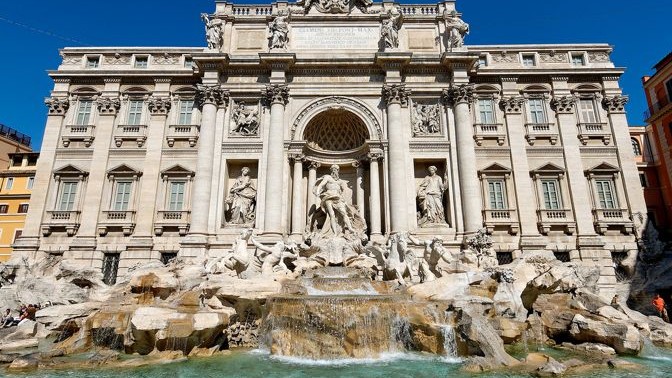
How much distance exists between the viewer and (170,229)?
2005cm

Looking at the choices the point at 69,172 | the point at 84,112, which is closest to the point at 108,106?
the point at 84,112

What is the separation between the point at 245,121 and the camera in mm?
21219

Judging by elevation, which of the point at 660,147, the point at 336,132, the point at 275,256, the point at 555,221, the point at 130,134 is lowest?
the point at 275,256

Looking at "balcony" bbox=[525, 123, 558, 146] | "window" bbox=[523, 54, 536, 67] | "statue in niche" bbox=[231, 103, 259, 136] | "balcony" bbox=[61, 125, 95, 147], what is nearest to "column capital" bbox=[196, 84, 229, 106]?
"statue in niche" bbox=[231, 103, 259, 136]

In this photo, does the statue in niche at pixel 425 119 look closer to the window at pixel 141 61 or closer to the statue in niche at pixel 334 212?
the statue in niche at pixel 334 212

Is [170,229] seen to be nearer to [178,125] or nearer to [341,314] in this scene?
[178,125]

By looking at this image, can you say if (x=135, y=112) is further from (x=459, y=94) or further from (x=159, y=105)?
(x=459, y=94)

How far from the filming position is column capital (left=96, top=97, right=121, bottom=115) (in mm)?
21922

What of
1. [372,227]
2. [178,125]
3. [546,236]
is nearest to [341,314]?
[372,227]

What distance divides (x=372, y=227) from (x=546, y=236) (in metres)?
9.28

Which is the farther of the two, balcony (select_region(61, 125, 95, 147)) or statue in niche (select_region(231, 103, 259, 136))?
balcony (select_region(61, 125, 95, 147))

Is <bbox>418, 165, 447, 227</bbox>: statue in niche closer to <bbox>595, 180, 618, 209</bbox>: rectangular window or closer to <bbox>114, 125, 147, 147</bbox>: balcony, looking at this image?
<bbox>595, 180, 618, 209</bbox>: rectangular window

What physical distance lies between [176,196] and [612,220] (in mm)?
23590

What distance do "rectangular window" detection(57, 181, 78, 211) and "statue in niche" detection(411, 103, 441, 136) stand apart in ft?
62.9
